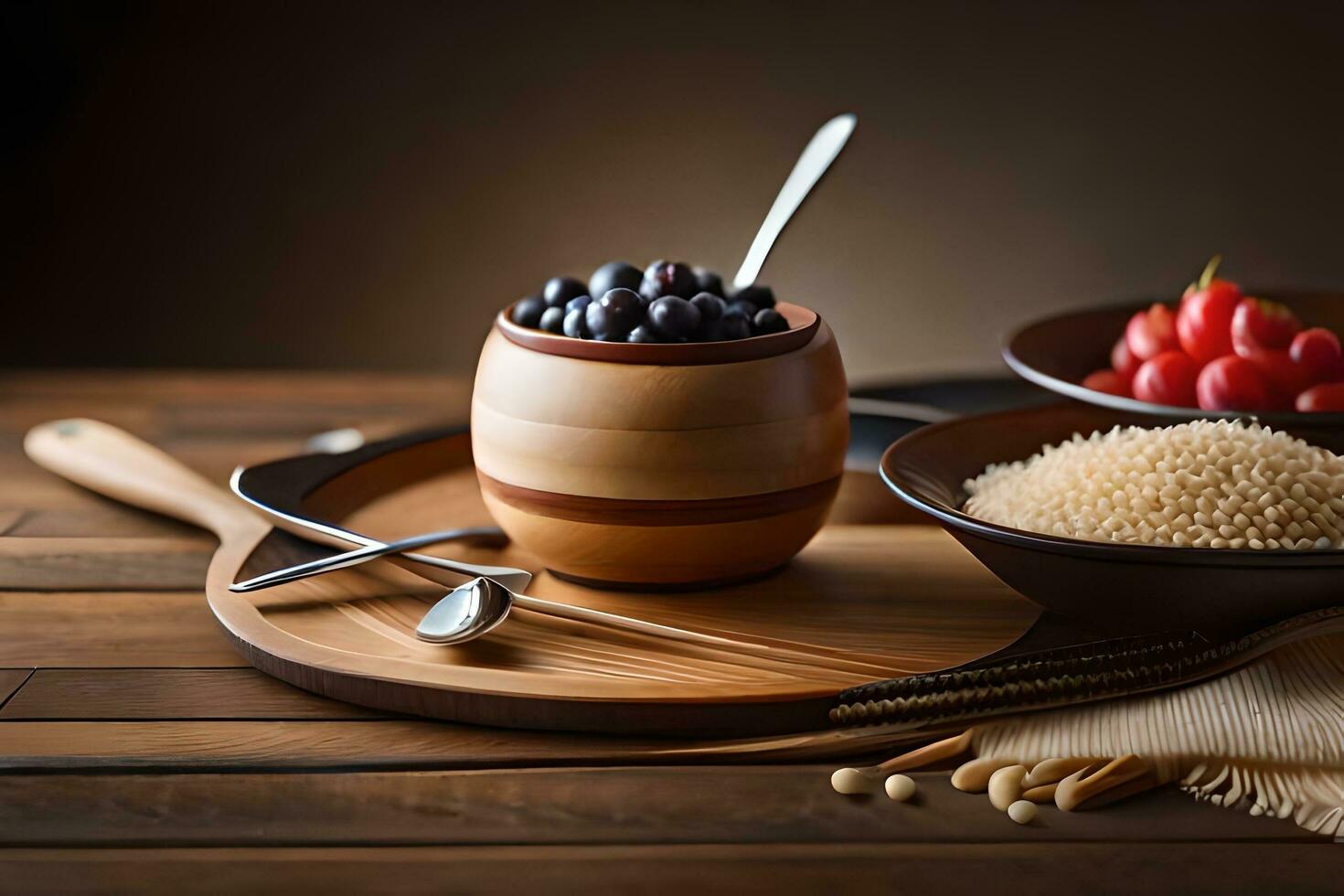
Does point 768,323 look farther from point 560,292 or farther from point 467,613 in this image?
point 467,613

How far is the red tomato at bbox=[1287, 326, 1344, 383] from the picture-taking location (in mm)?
1195

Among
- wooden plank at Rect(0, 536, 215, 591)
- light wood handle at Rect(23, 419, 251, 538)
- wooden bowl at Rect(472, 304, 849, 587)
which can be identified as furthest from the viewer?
light wood handle at Rect(23, 419, 251, 538)

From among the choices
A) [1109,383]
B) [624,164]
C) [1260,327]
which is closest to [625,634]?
[1109,383]

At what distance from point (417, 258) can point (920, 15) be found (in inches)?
41.2

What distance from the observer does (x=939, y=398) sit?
51.8 inches

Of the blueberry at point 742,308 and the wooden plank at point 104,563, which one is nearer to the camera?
the blueberry at point 742,308

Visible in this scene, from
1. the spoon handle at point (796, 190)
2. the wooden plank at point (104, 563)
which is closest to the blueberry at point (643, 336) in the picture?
the spoon handle at point (796, 190)

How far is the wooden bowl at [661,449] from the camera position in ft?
2.59

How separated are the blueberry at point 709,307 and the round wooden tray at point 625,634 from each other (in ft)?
0.58

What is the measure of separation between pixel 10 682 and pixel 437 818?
302 millimetres

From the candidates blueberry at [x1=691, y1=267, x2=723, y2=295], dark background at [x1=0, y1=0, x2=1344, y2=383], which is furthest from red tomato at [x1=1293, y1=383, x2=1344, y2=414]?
dark background at [x1=0, y1=0, x2=1344, y2=383]

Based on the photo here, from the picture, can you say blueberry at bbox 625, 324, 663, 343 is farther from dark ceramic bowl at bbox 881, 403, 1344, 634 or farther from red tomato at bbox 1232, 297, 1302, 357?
red tomato at bbox 1232, 297, 1302, 357

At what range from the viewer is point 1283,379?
1198mm

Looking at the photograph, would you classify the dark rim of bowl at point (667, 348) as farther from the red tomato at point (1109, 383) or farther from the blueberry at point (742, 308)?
the red tomato at point (1109, 383)
